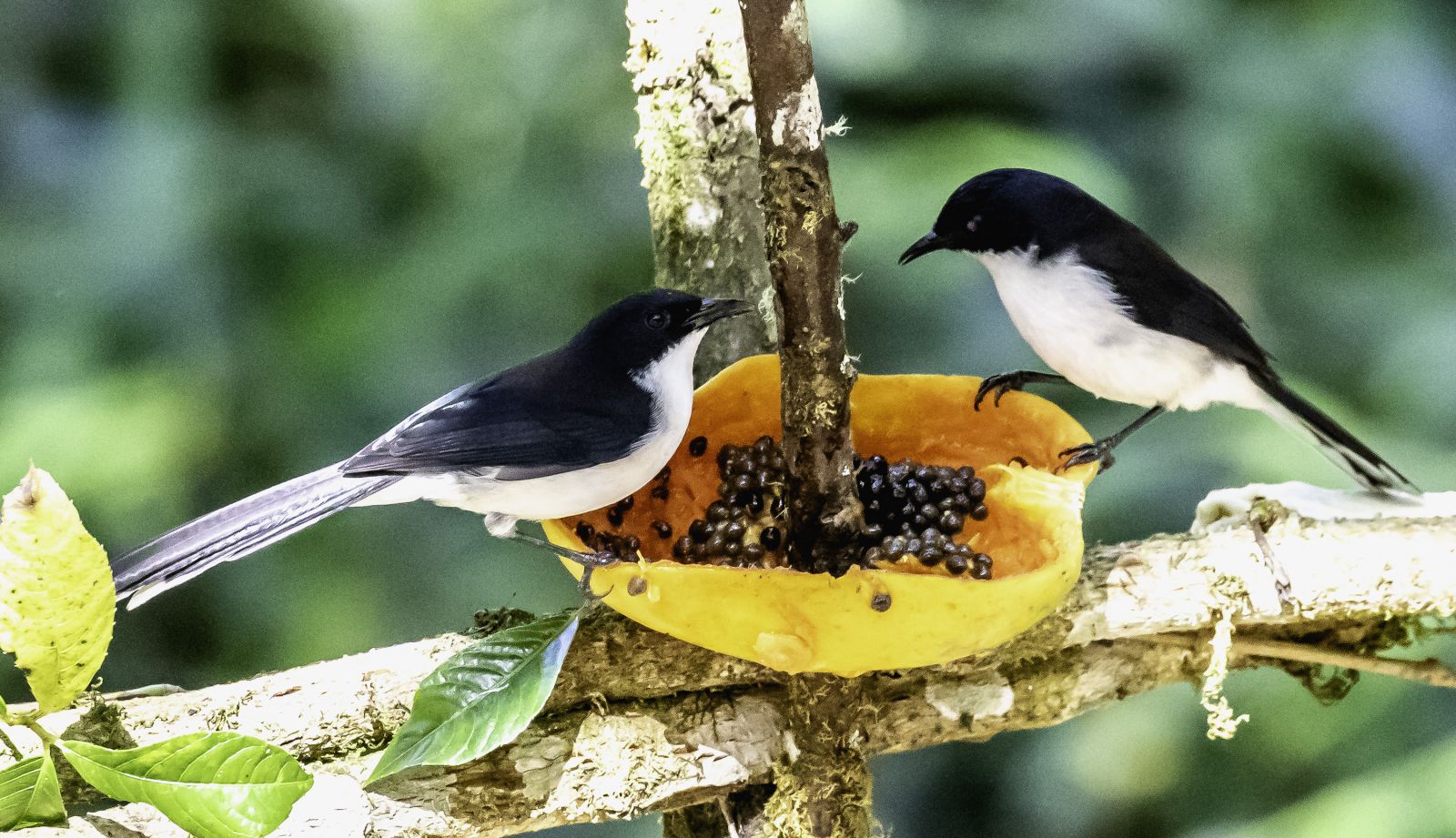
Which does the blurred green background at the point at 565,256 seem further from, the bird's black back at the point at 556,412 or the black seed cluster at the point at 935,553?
the black seed cluster at the point at 935,553

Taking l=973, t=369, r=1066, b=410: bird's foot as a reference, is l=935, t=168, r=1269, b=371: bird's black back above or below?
above

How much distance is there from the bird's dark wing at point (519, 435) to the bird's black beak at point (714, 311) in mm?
122

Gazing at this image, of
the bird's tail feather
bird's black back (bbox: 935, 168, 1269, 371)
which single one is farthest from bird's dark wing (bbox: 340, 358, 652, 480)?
the bird's tail feather

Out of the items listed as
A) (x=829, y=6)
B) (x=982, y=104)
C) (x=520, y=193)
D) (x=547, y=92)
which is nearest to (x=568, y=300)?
(x=520, y=193)

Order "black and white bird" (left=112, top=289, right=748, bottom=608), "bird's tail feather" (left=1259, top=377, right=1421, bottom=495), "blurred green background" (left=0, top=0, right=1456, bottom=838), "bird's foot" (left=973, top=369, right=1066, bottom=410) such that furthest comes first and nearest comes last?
"blurred green background" (left=0, top=0, right=1456, bottom=838), "bird's tail feather" (left=1259, top=377, right=1421, bottom=495), "bird's foot" (left=973, top=369, right=1066, bottom=410), "black and white bird" (left=112, top=289, right=748, bottom=608)

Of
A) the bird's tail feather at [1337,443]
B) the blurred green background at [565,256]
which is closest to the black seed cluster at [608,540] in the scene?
the bird's tail feather at [1337,443]

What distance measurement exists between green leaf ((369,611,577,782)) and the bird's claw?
24.3 inches

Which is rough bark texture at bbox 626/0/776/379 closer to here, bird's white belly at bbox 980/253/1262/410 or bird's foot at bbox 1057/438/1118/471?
bird's white belly at bbox 980/253/1262/410

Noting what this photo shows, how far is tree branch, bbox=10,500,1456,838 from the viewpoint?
1425mm

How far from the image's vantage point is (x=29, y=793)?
4.09 feet

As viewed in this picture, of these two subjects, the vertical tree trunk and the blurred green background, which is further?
the blurred green background

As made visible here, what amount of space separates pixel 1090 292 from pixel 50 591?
4.38 ft

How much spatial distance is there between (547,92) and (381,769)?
1.70 meters

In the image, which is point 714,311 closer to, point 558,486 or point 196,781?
point 558,486
